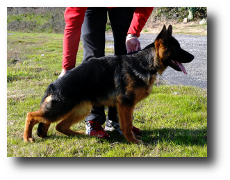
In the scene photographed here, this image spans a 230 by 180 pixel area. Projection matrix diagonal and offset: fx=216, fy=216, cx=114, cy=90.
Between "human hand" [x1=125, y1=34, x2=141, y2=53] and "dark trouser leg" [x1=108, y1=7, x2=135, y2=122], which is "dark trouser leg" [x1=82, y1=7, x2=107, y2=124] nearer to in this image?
"dark trouser leg" [x1=108, y1=7, x2=135, y2=122]

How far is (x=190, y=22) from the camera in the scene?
20562 mm

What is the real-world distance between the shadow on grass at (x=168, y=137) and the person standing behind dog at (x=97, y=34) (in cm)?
17

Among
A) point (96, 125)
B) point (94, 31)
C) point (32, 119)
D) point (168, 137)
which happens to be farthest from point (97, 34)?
point (168, 137)

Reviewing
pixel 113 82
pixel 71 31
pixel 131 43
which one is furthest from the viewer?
pixel 131 43

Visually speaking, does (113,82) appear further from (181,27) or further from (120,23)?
(181,27)

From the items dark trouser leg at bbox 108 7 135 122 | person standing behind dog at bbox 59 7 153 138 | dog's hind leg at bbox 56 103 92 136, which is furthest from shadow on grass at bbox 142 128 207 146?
dark trouser leg at bbox 108 7 135 122

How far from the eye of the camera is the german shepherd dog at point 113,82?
11.3 feet

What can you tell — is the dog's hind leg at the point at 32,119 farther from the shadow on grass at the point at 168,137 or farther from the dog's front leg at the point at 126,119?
the dog's front leg at the point at 126,119

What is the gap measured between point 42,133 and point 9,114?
1.45 m

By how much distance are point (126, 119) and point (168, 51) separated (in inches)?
51.0

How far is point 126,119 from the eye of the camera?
3.57 m

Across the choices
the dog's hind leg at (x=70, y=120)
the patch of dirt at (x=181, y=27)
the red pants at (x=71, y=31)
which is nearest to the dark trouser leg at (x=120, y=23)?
the red pants at (x=71, y=31)

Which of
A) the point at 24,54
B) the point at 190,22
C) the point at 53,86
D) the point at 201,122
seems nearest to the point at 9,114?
the point at 53,86

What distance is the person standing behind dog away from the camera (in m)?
3.44
